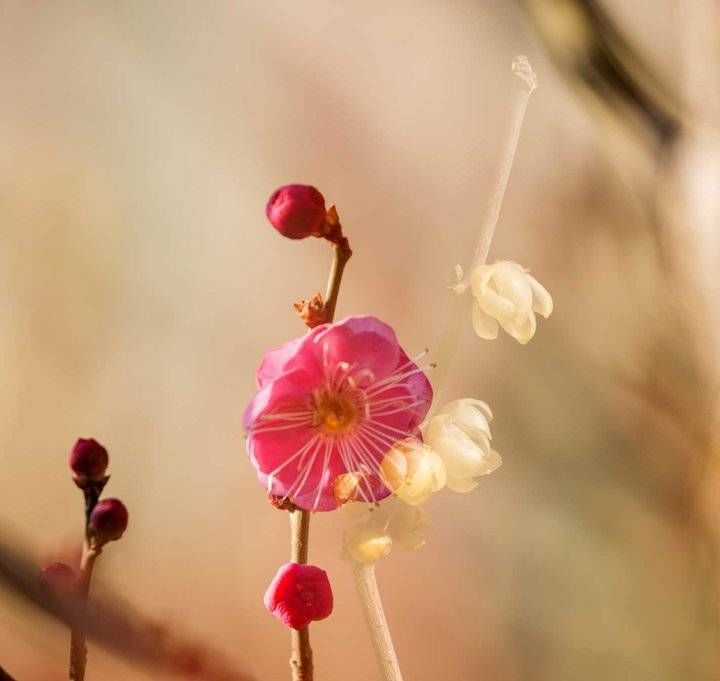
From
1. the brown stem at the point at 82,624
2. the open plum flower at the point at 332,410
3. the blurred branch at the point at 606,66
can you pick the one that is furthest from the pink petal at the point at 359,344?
the blurred branch at the point at 606,66

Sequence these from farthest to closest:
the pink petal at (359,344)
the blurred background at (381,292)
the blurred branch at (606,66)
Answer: the blurred branch at (606,66) → the blurred background at (381,292) → the pink petal at (359,344)

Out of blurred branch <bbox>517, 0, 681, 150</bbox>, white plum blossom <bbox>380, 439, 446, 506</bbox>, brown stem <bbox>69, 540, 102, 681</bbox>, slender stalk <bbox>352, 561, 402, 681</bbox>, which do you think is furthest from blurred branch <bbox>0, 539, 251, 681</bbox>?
blurred branch <bbox>517, 0, 681, 150</bbox>

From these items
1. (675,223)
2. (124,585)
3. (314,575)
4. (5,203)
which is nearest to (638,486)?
(675,223)

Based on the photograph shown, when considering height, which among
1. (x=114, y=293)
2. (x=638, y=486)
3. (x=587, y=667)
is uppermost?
(x=114, y=293)

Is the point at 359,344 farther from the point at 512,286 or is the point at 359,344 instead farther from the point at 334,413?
the point at 512,286

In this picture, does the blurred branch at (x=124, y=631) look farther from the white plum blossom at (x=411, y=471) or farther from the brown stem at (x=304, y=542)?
the white plum blossom at (x=411, y=471)

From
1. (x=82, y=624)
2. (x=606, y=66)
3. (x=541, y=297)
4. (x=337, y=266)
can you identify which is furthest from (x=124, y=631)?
(x=606, y=66)

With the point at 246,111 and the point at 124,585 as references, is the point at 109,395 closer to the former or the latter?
the point at 124,585
